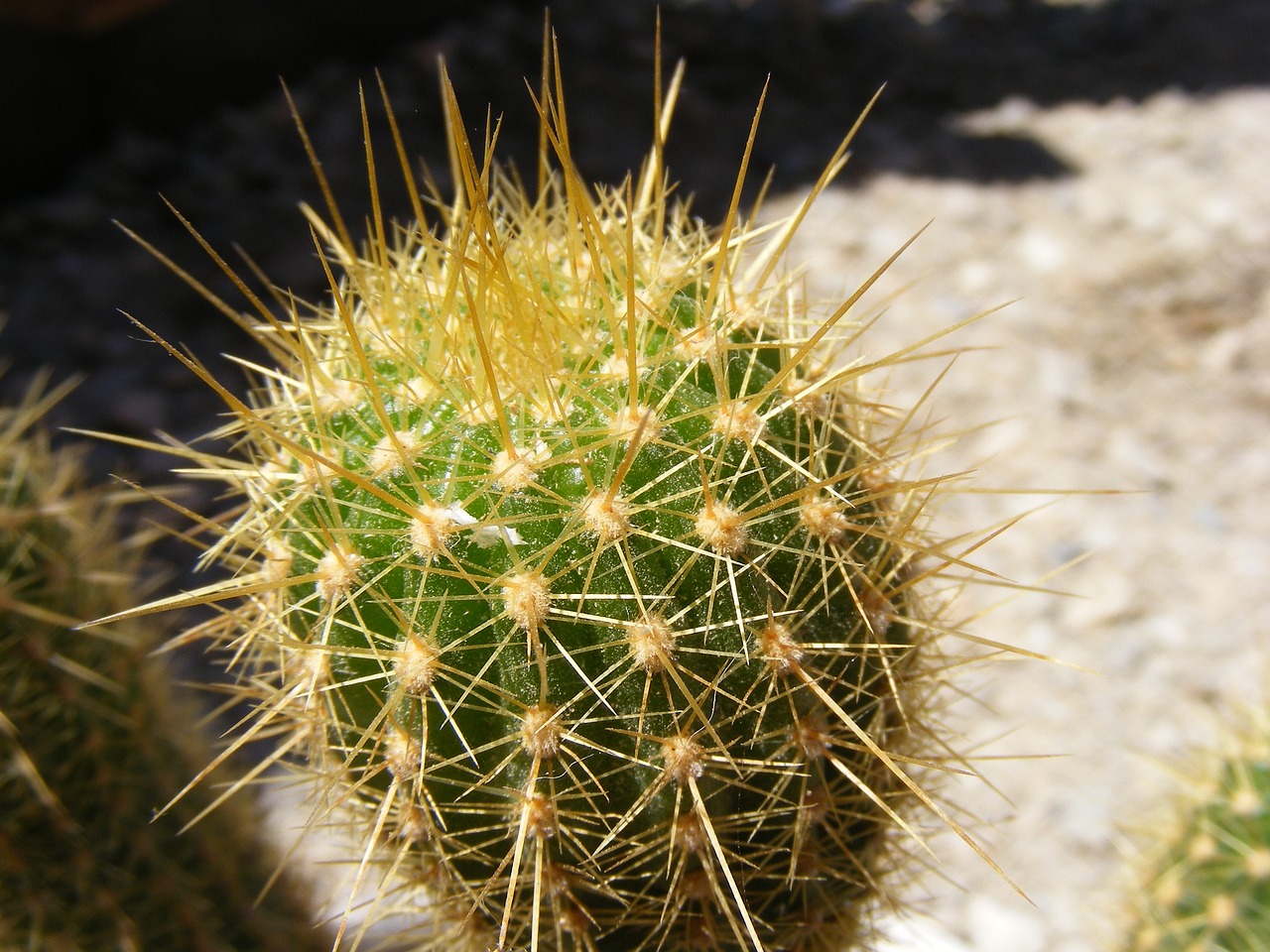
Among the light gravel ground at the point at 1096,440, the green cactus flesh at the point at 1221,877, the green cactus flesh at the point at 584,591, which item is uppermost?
the green cactus flesh at the point at 584,591

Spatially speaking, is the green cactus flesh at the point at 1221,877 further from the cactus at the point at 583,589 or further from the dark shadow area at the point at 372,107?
the dark shadow area at the point at 372,107

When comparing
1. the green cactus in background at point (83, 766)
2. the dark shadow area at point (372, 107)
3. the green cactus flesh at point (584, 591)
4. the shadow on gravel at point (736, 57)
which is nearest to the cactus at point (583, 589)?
the green cactus flesh at point (584, 591)

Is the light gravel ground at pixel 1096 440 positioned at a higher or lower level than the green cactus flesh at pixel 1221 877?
lower

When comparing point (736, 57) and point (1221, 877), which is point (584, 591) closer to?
point (1221, 877)

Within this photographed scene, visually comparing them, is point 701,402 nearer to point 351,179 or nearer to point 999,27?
point 351,179

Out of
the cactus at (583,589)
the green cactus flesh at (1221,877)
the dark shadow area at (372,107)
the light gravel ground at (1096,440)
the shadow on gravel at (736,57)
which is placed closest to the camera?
the cactus at (583,589)

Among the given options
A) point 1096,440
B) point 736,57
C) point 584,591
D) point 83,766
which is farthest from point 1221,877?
point 736,57

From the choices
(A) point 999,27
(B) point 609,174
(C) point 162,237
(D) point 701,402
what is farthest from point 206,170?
(D) point 701,402
